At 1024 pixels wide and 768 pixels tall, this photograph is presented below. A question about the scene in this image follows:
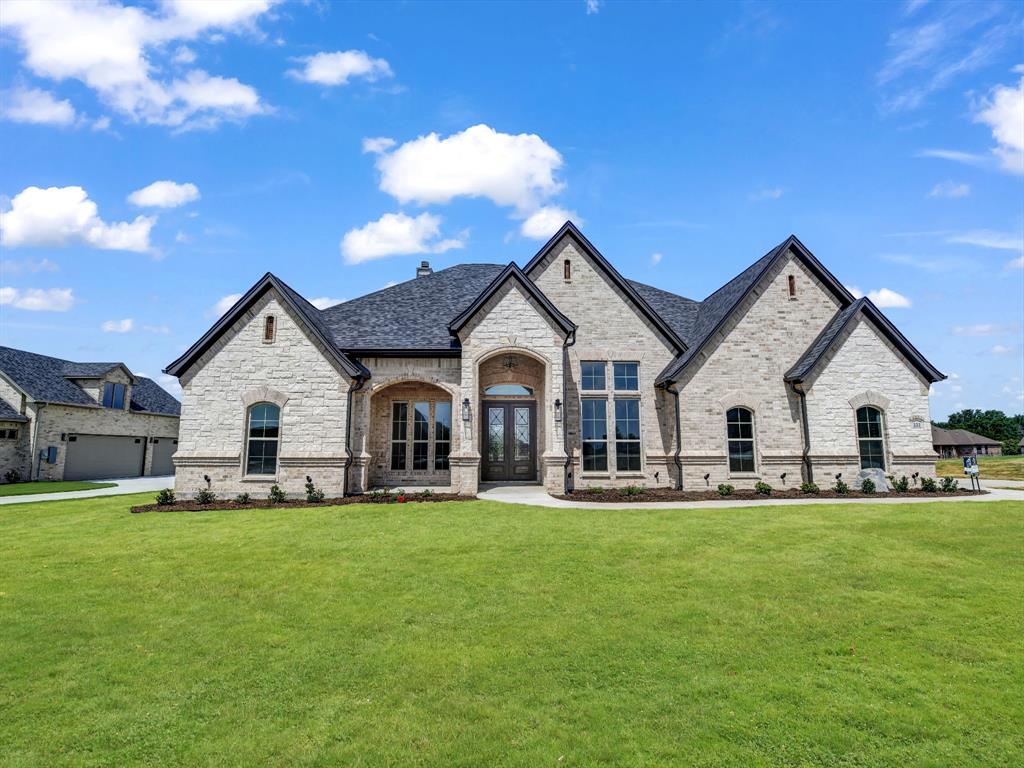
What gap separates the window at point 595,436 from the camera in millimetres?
19250

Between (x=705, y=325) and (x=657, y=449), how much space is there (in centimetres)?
530

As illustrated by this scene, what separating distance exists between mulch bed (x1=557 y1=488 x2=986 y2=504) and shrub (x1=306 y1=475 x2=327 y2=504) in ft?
24.1

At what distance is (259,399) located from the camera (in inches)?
663

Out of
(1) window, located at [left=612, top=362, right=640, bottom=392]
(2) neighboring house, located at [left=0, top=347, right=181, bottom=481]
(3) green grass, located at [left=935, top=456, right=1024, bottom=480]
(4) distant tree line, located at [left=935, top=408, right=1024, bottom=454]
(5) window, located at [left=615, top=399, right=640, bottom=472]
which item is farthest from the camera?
A: (4) distant tree line, located at [left=935, top=408, right=1024, bottom=454]

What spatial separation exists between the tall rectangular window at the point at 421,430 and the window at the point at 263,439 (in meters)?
4.76

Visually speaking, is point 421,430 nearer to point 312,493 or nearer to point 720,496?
point 312,493

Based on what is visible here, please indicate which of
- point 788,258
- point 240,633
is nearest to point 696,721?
point 240,633

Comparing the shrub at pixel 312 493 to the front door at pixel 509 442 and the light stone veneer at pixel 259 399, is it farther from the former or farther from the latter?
the front door at pixel 509 442

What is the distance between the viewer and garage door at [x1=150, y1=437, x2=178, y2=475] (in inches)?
1385

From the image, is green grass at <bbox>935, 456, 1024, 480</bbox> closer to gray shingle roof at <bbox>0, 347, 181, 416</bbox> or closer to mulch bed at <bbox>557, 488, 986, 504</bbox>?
mulch bed at <bbox>557, 488, 986, 504</bbox>

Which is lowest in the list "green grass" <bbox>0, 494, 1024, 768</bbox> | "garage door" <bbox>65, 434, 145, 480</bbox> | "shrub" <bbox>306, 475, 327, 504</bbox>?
"green grass" <bbox>0, 494, 1024, 768</bbox>

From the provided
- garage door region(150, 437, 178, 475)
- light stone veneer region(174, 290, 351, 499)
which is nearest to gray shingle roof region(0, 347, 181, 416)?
garage door region(150, 437, 178, 475)

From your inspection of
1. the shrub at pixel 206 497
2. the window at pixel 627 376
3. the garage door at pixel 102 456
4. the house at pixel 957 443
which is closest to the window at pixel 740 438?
the window at pixel 627 376

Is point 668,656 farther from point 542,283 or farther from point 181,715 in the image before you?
point 542,283
